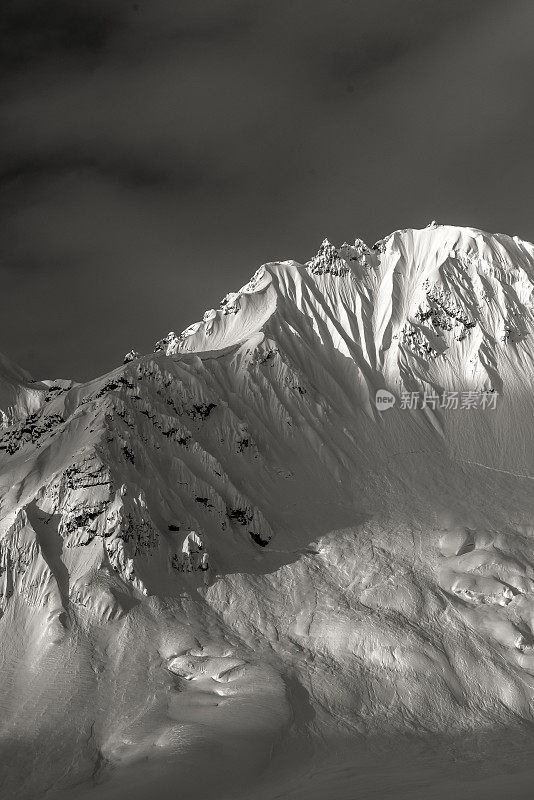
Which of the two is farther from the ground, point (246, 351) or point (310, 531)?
point (246, 351)

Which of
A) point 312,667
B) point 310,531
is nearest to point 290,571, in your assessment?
point 310,531

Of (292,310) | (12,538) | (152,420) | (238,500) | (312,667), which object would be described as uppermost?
(292,310)

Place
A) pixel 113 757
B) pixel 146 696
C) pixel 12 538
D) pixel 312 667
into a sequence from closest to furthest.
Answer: pixel 113 757 → pixel 146 696 → pixel 312 667 → pixel 12 538

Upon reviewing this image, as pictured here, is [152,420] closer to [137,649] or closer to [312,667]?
[137,649]

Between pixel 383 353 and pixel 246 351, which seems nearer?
pixel 246 351

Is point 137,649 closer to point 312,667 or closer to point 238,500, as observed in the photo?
point 312,667

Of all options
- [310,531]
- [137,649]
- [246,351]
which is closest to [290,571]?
[310,531]

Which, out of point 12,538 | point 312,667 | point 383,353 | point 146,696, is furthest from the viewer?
point 383,353
